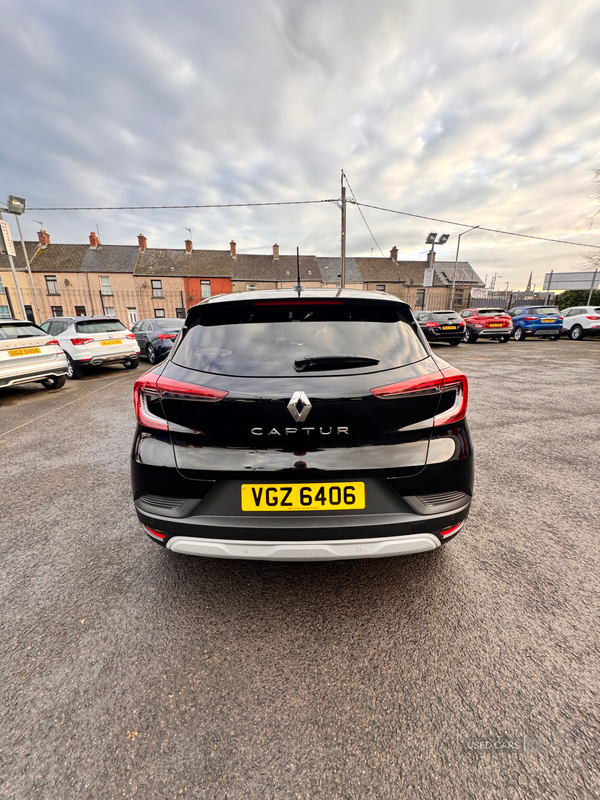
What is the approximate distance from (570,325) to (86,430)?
22442mm

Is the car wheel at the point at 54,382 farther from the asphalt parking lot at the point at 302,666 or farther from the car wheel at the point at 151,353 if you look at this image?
the asphalt parking lot at the point at 302,666

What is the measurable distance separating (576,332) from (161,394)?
74.6ft

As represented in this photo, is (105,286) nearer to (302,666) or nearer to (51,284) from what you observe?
(51,284)

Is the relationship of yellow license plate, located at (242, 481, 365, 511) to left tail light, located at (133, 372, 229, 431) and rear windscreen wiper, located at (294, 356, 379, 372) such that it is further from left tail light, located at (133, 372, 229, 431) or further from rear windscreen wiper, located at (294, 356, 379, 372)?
rear windscreen wiper, located at (294, 356, 379, 372)

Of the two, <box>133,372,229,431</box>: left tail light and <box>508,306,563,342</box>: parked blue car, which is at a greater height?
<box>133,372,229,431</box>: left tail light

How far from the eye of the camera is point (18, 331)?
7.10 meters

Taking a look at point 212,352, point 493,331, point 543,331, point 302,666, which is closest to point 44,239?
point 493,331

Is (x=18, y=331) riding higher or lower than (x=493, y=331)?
higher

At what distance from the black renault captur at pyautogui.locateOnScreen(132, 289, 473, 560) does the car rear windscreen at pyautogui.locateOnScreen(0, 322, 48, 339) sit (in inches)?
284

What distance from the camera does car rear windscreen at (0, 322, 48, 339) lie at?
6.88 meters

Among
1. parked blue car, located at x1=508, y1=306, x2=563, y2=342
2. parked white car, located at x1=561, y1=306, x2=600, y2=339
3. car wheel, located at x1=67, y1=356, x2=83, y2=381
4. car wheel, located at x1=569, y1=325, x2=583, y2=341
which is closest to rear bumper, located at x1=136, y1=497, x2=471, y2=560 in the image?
car wheel, located at x1=67, y1=356, x2=83, y2=381

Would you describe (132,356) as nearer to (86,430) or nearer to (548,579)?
(86,430)

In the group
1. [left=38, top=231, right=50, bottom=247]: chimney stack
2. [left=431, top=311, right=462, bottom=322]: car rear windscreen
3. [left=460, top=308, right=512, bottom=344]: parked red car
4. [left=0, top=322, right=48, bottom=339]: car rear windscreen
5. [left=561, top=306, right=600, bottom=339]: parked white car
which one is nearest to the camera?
[left=0, top=322, right=48, bottom=339]: car rear windscreen

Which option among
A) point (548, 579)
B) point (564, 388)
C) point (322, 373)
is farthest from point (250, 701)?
point (564, 388)
